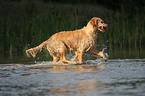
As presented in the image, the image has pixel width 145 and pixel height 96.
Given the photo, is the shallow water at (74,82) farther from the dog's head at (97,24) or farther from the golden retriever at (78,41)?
the dog's head at (97,24)

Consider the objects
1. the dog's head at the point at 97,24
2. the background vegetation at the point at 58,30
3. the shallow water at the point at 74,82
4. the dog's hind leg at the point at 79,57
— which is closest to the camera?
the shallow water at the point at 74,82

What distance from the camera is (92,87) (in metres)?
7.64

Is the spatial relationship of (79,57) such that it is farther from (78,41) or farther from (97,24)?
(97,24)

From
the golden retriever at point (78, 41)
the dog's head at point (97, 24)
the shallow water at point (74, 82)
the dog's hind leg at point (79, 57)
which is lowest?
the shallow water at point (74, 82)

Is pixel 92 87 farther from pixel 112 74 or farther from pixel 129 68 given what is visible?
pixel 129 68

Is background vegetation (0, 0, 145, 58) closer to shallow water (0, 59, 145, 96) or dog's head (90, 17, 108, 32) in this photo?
dog's head (90, 17, 108, 32)

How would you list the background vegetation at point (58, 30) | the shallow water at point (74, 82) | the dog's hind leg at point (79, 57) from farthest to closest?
the background vegetation at point (58, 30) < the dog's hind leg at point (79, 57) < the shallow water at point (74, 82)

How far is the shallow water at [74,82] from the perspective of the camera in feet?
23.7

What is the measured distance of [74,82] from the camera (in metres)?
8.29

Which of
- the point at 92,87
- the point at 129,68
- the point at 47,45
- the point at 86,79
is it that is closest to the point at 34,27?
the point at 47,45

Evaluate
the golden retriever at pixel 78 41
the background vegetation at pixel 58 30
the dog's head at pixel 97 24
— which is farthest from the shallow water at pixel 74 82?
the background vegetation at pixel 58 30

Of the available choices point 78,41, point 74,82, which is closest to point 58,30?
point 78,41

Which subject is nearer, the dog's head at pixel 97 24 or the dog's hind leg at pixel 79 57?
the dog's hind leg at pixel 79 57

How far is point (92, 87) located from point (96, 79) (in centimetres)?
103
